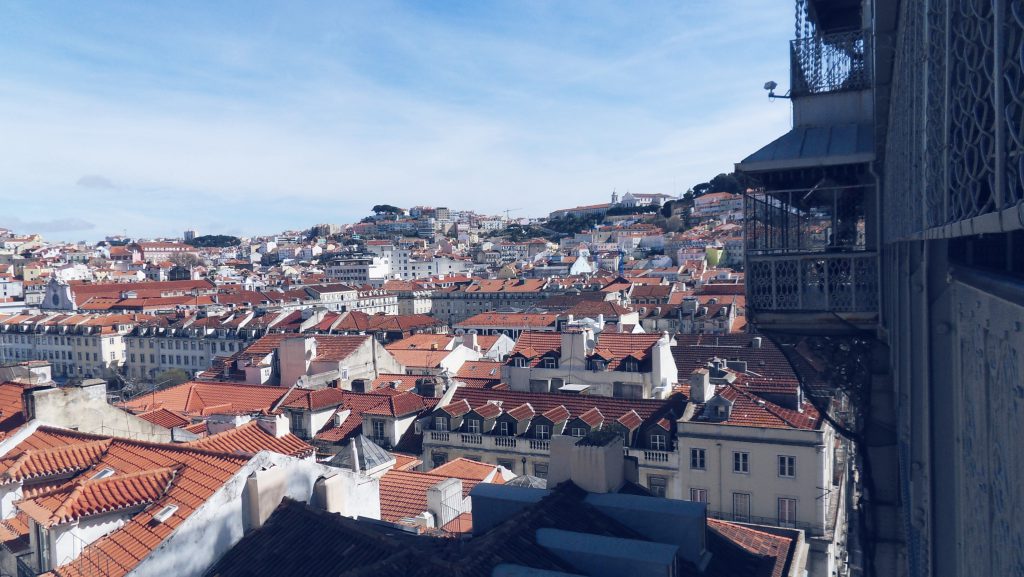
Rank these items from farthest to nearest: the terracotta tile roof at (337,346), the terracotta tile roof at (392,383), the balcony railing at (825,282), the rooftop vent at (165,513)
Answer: the terracotta tile roof at (337,346) < the terracotta tile roof at (392,383) < the rooftop vent at (165,513) < the balcony railing at (825,282)

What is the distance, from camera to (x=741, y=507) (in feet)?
61.4

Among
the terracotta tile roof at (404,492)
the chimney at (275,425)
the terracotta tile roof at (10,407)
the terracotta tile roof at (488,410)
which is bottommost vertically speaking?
the terracotta tile roof at (404,492)

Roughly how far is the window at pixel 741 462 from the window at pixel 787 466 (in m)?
0.76

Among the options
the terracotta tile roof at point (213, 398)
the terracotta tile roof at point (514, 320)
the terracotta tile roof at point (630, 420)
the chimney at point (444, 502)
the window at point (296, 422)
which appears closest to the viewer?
the chimney at point (444, 502)

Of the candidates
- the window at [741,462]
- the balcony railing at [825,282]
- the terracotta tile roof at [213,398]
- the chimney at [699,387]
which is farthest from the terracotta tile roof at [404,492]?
the terracotta tile roof at [213,398]

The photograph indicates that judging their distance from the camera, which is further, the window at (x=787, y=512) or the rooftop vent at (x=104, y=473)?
the window at (x=787, y=512)

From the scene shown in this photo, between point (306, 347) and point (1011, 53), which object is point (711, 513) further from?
point (306, 347)

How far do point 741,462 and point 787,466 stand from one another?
1.13m

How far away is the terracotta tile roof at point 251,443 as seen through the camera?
42.3ft

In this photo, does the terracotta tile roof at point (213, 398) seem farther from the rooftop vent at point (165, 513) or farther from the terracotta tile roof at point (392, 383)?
the rooftop vent at point (165, 513)

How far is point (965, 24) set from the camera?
10.2 feet

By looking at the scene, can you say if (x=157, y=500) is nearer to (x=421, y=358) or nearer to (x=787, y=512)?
(x=787, y=512)

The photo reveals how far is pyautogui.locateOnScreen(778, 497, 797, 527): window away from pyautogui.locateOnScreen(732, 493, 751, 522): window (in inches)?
29.8

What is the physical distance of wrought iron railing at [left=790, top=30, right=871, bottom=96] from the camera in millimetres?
9031
